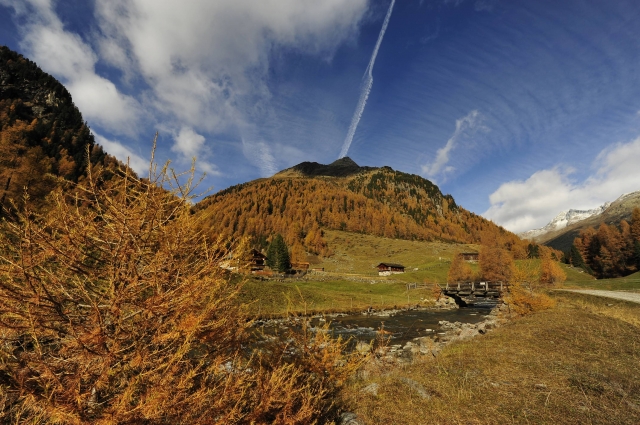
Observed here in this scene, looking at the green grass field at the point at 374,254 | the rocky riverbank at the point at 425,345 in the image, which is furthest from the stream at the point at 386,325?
the green grass field at the point at 374,254

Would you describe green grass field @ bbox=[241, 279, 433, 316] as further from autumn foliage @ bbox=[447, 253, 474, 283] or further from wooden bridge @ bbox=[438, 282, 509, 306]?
A: autumn foliage @ bbox=[447, 253, 474, 283]

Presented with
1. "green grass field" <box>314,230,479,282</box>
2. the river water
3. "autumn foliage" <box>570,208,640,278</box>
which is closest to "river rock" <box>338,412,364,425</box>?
the river water

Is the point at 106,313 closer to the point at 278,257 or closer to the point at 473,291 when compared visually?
the point at 473,291

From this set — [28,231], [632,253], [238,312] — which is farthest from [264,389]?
[632,253]

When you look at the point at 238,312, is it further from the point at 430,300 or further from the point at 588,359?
the point at 430,300

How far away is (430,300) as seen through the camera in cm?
5094

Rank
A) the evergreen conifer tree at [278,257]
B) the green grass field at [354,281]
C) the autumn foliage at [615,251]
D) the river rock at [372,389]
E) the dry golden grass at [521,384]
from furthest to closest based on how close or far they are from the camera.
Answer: the autumn foliage at [615,251] < the evergreen conifer tree at [278,257] < the green grass field at [354,281] < the river rock at [372,389] < the dry golden grass at [521,384]

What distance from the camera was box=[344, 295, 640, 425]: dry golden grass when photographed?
21.9ft

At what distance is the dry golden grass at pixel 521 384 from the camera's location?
6672 mm

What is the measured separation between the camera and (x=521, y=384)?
332 inches

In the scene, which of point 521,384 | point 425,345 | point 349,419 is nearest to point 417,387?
point 349,419

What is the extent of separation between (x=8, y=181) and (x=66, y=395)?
47.3 metres

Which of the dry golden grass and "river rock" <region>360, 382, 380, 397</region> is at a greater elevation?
Result: the dry golden grass

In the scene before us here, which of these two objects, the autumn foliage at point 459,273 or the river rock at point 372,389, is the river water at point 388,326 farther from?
the autumn foliage at point 459,273
